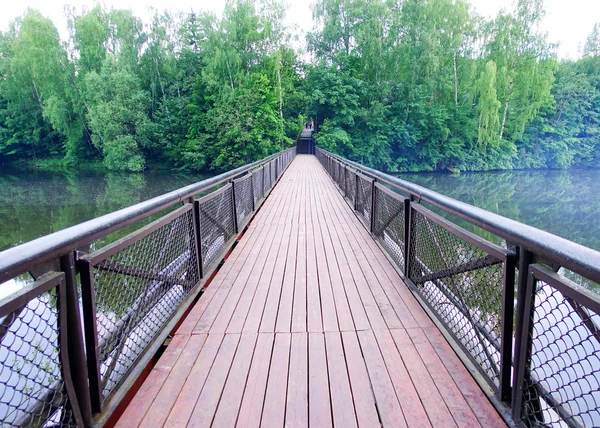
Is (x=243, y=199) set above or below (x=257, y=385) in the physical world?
above

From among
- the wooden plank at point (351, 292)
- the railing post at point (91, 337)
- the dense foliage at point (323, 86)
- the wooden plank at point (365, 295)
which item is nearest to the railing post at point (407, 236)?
the wooden plank at point (365, 295)

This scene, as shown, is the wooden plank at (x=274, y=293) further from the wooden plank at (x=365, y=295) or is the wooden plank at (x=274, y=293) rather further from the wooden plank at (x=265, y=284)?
the wooden plank at (x=365, y=295)

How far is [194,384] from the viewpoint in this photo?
1749 millimetres

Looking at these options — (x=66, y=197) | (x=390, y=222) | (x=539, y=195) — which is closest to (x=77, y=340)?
(x=390, y=222)

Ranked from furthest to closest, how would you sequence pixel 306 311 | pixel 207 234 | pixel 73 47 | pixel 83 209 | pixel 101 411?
pixel 73 47 → pixel 83 209 → pixel 207 234 → pixel 306 311 → pixel 101 411

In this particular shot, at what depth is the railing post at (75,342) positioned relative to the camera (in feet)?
4.25

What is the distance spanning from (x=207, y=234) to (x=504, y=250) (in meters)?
2.46

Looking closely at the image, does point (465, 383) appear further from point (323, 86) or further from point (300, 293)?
point (323, 86)

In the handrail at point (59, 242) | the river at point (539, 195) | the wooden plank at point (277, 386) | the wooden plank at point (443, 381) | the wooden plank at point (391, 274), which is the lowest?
the river at point (539, 195)

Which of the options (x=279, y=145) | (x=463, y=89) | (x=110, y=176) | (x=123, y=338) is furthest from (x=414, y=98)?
(x=123, y=338)

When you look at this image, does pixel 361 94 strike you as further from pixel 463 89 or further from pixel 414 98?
pixel 463 89

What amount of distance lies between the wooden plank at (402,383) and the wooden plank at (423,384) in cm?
2

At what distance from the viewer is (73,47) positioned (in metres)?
29.8

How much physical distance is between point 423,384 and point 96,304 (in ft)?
5.03
